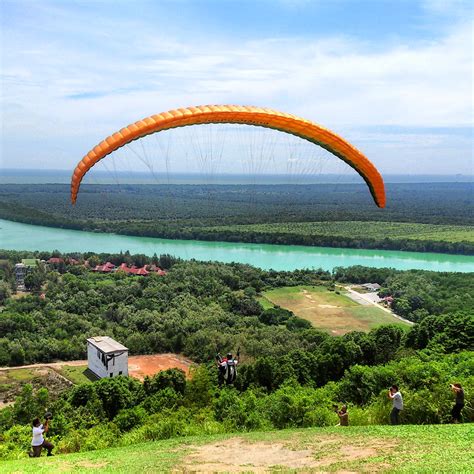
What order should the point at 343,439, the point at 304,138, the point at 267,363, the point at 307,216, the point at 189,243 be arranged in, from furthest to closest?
the point at 307,216, the point at 189,243, the point at 267,363, the point at 304,138, the point at 343,439

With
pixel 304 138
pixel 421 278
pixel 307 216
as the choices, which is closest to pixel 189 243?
pixel 307 216

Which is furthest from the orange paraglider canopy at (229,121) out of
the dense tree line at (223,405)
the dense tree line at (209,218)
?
the dense tree line at (209,218)

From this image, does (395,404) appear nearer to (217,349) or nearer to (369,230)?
(217,349)

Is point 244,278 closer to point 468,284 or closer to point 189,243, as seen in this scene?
point 468,284

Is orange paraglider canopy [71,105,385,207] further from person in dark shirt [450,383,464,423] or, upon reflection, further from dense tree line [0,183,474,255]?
dense tree line [0,183,474,255]

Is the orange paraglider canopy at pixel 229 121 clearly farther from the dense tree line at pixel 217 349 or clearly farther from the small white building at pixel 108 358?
the small white building at pixel 108 358

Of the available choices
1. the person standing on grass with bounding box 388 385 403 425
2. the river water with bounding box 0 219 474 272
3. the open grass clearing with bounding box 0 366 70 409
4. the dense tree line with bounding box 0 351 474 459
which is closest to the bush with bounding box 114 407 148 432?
the dense tree line with bounding box 0 351 474 459
